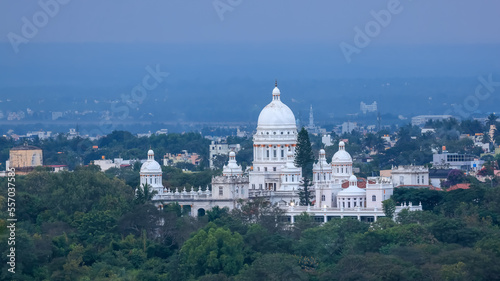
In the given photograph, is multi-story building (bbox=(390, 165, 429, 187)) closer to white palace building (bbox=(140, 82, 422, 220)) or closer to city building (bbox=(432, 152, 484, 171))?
white palace building (bbox=(140, 82, 422, 220))

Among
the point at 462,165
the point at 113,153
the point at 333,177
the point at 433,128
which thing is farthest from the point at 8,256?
the point at 433,128

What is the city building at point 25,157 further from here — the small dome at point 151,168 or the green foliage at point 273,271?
the green foliage at point 273,271

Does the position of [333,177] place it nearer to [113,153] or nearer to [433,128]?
[113,153]

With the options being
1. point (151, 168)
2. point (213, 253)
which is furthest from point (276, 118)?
point (213, 253)

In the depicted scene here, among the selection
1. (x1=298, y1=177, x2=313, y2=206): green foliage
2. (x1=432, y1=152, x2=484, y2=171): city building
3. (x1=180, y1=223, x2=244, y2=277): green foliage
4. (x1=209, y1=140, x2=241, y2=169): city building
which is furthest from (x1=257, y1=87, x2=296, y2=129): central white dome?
(x1=209, y1=140, x2=241, y2=169): city building

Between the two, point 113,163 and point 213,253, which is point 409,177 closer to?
point 213,253

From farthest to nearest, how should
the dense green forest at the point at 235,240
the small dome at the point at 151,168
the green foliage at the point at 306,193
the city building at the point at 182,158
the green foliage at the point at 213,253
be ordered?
the city building at the point at 182,158
the small dome at the point at 151,168
the green foliage at the point at 306,193
the green foliage at the point at 213,253
the dense green forest at the point at 235,240

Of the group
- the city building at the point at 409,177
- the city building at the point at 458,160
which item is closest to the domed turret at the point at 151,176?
the city building at the point at 409,177
